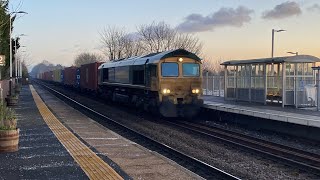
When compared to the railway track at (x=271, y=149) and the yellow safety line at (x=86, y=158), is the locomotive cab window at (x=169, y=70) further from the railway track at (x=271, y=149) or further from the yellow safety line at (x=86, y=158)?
the yellow safety line at (x=86, y=158)

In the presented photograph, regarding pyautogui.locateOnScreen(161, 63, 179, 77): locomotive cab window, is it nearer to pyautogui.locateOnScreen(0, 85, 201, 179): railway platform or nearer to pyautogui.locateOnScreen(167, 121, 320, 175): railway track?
pyautogui.locateOnScreen(167, 121, 320, 175): railway track

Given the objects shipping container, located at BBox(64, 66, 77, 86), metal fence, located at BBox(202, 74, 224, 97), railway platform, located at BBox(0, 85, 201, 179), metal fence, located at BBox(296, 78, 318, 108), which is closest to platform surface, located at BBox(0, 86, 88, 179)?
railway platform, located at BBox(0, 85, 201, 179)

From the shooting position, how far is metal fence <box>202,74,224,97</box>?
3269 centimetres

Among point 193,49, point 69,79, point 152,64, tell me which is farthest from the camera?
point 193,49

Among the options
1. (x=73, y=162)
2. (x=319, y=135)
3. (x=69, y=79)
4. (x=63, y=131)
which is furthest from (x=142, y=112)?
(x=69, y=79)

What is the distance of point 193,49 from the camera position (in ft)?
213

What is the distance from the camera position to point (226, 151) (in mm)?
13242

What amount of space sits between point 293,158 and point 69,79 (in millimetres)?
51705

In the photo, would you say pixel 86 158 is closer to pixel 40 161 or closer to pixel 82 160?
pixel 82 160

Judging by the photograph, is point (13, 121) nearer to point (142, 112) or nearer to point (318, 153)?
point (318, 153)

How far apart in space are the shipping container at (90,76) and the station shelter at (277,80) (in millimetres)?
17144

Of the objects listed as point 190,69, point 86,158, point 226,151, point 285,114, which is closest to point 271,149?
point 226,151

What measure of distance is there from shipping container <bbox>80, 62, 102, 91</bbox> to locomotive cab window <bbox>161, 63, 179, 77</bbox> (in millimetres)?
17983

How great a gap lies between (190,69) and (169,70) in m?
1.18
